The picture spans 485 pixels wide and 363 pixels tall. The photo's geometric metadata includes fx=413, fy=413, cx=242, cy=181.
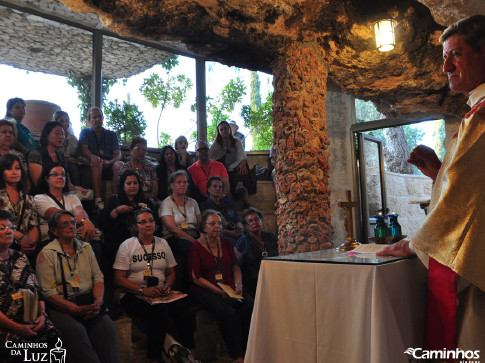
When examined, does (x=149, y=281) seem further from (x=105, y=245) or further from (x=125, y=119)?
(x=125, y=119)

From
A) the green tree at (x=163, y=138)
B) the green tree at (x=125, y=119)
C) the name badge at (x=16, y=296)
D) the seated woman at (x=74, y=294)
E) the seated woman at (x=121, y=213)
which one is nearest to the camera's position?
the name badge at (x=16, y=296)

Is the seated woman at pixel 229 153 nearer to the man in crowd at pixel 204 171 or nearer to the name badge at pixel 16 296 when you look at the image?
the man in crowd at pixel 204 171

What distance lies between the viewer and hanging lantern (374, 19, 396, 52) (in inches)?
178

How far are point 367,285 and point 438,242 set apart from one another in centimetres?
36

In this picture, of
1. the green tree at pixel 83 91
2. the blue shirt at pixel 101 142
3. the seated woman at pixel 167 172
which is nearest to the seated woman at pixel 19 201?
the blue shirt at pixel 101 142

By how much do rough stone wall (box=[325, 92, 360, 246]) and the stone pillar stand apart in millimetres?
2699

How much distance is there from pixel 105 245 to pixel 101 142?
2.09 meters

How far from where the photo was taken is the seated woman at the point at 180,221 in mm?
4691

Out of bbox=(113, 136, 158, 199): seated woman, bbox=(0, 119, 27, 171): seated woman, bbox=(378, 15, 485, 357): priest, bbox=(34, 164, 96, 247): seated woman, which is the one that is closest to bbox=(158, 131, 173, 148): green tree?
bbox=(113, 136, 158, 199): seated woman

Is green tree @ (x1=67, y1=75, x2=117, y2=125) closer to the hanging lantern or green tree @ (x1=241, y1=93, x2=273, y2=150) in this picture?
green tree @ (x1=241, y1=93, x2=273, y2=150)

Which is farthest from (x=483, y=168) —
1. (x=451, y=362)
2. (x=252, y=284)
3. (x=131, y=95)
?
(x=131, y=95)

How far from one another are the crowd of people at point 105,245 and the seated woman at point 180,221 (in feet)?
0.04

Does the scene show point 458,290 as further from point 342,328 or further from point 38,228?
point 38,228

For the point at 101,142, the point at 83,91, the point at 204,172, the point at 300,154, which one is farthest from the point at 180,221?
the point at 83,91
